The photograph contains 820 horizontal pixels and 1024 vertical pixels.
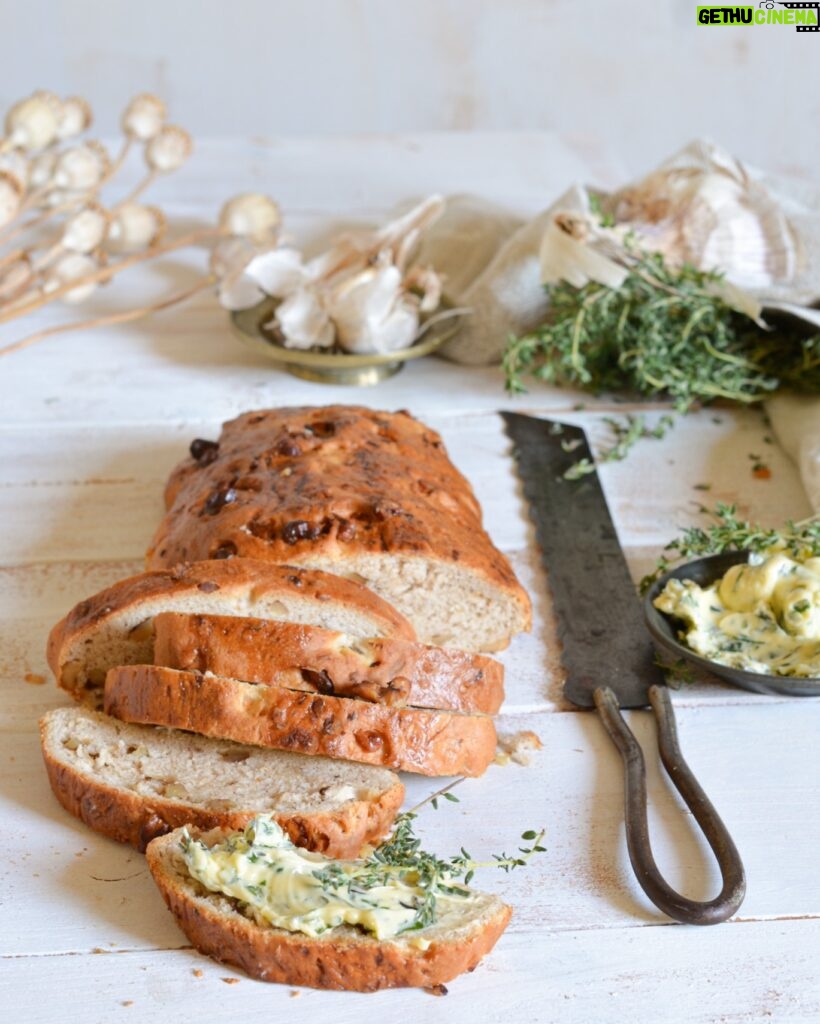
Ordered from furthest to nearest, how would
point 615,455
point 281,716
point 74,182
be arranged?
point 74,182 → point 615,455 → point 281,716

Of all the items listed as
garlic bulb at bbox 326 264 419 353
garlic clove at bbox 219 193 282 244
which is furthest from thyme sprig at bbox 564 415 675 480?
garlic clove at bbox 219 193 282 244

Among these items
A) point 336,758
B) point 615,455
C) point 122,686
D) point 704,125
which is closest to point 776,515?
point 615,455

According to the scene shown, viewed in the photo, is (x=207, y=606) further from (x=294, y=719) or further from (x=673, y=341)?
(x=673, y=341)

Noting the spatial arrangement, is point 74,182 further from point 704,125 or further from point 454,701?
point 704,125

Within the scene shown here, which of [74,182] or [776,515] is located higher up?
[74,182]

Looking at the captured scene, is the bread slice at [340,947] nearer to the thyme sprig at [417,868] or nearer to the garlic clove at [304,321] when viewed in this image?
the thyme sprig at [417,868]
